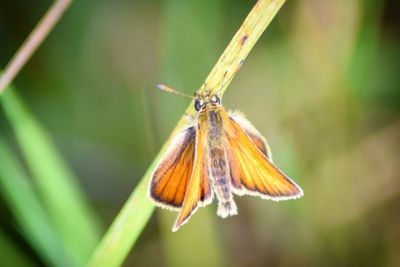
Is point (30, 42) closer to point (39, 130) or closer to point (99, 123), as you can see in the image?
point (39, 130)

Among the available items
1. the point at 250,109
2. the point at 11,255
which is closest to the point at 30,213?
the point at 11,255

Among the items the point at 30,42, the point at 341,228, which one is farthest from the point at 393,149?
the point at 30,42

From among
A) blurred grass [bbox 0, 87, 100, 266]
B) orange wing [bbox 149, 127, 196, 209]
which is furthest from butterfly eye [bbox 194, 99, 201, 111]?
blurred grass [bbox 0, 87, 100, 266]

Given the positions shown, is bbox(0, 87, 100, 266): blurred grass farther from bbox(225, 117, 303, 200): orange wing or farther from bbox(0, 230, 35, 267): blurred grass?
bbox(225, 117, 303, 200): orange wing

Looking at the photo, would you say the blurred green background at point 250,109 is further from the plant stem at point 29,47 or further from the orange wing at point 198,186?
the plant stem at point 29,47

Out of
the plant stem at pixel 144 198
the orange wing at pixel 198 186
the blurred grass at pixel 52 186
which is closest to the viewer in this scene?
the plant stem at pixel 144 198

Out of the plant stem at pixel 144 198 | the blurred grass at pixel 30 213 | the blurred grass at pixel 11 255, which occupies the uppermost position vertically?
the plant stem at pixel 144 198

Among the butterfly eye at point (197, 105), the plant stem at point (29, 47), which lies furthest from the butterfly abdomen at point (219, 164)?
the plant stem at point (29, 47)
